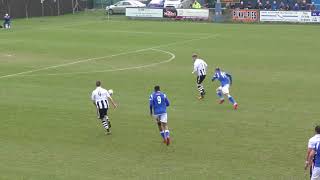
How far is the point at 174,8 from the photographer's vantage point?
69062 mm

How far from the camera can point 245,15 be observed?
66.2 m

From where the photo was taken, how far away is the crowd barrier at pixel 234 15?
63.2 meters

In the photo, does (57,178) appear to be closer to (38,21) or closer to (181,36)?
(181,36)

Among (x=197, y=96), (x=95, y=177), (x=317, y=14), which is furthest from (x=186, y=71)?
(x=317, y=14)

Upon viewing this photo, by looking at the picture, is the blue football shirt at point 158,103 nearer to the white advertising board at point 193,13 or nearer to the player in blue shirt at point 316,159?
the player in blue shirt at point 316,159

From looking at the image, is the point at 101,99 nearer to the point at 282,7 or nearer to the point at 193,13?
the point at 193,13

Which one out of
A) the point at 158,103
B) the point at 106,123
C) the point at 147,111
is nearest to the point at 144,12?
the point at 147,111

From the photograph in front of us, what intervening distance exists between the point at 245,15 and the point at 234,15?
1292 millimetres

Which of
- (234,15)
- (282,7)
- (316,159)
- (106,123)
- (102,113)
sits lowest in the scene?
(106,123)

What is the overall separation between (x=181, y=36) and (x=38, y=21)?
24323 millimetres

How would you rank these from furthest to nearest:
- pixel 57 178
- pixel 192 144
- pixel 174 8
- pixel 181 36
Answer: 1. pixel 174 8
2. pixel 181 36
3. pixel 192 144
4. pixel 57 178

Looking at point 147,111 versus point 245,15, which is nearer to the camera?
point 147,111

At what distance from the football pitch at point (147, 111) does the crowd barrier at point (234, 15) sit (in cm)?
1549

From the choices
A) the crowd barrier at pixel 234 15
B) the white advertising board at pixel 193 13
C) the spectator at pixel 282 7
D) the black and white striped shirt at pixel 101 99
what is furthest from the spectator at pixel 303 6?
the black and white striped shirt at pixel 101 99
